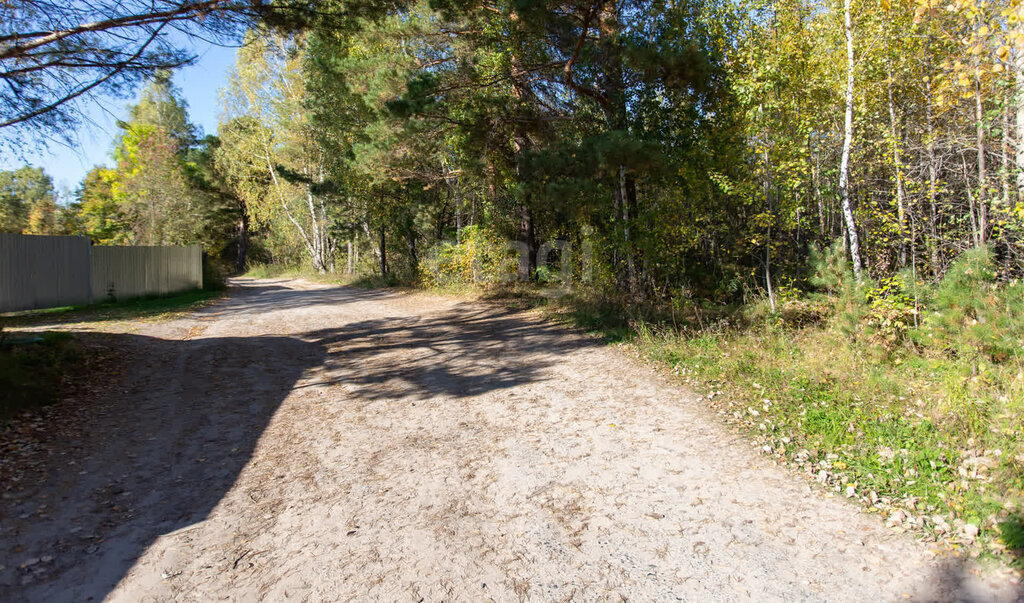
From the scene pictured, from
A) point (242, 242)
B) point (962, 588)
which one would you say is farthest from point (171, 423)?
point (242, 242)

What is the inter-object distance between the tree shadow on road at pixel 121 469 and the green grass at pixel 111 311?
18.0 ft

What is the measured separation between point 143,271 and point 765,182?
18.6m

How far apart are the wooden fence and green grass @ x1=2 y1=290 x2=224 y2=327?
1.02 feet

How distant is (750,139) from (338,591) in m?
11.5

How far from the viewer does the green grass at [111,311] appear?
11579 mm

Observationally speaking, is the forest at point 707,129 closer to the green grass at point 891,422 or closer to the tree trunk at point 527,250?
the tree trunk at point 527,250

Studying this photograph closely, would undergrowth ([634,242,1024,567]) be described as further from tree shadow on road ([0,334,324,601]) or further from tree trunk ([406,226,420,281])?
tree trunk ([406,226,420,281])

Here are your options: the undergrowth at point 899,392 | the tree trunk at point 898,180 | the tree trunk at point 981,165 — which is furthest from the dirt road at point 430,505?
the tree trunk at point 898,180

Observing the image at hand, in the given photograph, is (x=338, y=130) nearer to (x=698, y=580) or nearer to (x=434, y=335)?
(x=434, y=335)

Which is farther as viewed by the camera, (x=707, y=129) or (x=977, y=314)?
(x=707, y=129)

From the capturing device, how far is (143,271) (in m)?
17.3

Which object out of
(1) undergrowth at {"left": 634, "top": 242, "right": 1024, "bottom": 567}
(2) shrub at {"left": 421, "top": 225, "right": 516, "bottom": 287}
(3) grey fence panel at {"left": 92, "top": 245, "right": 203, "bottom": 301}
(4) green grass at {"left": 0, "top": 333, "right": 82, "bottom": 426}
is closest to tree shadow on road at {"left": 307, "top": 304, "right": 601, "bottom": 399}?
(1) undergrowth at {"left": 634, "top": 242, "right": 1024, "bottom": 567}

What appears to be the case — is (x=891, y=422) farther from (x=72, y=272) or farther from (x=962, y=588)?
(x=72, y=272)

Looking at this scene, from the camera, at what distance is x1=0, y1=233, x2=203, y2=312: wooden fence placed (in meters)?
12.5
